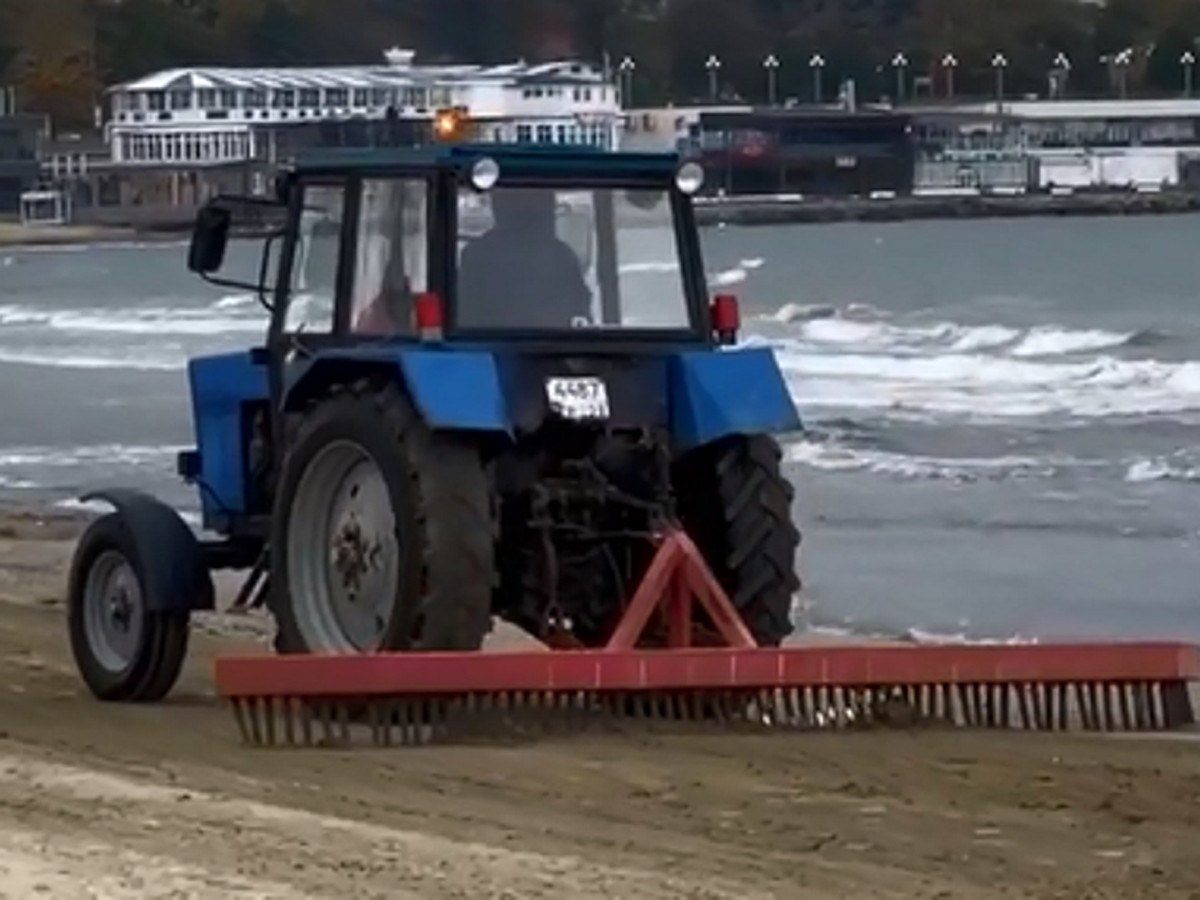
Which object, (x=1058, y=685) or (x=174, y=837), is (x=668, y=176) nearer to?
(x=1058, y=685)

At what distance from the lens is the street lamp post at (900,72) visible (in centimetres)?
9781

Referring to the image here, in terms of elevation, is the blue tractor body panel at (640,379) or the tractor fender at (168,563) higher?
the blue tractor body panel at (640,379)

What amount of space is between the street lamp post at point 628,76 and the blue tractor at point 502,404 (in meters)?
41.0

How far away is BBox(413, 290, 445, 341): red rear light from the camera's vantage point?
10719 millimetres

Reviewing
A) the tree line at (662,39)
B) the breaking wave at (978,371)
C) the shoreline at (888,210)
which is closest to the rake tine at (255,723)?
the breaking wave at (978,371)

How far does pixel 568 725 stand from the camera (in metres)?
10.3

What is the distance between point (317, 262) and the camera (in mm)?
11398

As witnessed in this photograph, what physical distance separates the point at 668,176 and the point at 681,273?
12.3 inches

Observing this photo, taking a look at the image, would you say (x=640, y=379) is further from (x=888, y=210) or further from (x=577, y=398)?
(x=888, y=210)

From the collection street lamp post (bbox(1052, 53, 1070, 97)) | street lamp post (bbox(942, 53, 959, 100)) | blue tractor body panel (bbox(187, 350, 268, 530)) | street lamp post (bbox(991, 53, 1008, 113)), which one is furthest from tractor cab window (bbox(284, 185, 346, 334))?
street lamp post (bbox(1052, 53, 1070, 97))

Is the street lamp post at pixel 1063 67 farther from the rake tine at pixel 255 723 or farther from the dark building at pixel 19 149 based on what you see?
the rake tine at pixel 255 723

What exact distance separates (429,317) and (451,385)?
0.33 meters

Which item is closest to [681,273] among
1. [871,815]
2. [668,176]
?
[668,176]

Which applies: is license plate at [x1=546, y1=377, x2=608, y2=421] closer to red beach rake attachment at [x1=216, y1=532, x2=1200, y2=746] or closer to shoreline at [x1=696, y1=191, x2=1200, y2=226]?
red beach rake attachment at [x1=216, y1=532, x2=1200, y2=746]
